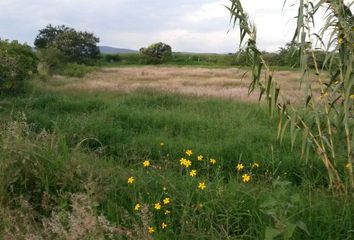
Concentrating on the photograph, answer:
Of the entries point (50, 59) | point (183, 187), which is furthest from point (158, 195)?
point (50, 59)

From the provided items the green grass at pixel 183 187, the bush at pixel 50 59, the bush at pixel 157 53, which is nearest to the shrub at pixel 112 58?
the bush at pixel 157 53

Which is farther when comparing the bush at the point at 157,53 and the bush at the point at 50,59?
the bush at the point at 157,53

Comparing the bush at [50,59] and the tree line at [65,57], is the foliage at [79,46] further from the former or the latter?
the bush at [50,59]

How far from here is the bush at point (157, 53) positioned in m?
52.7

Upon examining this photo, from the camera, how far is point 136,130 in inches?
321

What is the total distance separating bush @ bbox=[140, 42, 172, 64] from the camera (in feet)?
173

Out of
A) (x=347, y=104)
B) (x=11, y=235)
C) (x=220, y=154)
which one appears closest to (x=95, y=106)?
(x=220, y=154)

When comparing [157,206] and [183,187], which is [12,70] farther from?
[157,206]

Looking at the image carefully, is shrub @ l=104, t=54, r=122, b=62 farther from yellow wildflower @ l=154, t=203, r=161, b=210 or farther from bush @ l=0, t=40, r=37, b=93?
yellow wildflower @ l=154, t=203, r=161, b=210

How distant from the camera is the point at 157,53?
53719 millimetres

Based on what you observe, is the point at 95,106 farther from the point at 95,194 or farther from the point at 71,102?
the point at 95,194

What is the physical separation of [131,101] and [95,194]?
7505mm

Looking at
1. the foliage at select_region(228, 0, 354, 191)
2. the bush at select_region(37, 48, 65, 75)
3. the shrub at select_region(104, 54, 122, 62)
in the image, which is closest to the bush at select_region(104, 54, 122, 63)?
the shrub at select_region(104, 54, 122, 62)

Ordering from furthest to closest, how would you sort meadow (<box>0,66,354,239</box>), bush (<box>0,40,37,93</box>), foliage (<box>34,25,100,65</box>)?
foliage (<box>34,25,100,65</box>)
bush (<box>0,40,37,93</box>)
meadow (<box>0,66,354,239</box>)
